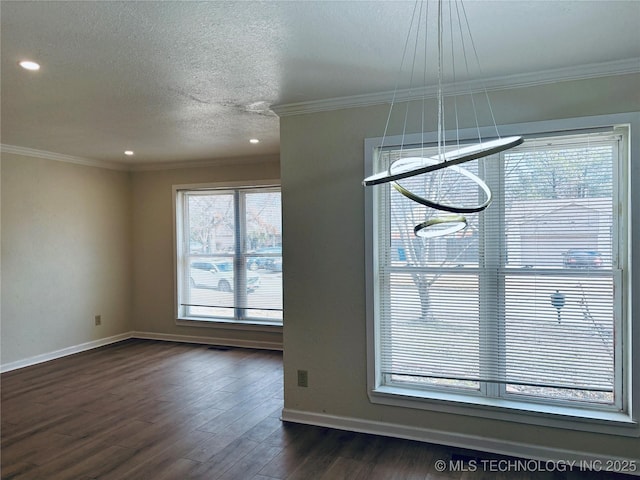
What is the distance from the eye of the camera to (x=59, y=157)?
549 cm

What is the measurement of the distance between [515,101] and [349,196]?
1276mm

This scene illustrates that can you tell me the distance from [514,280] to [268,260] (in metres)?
3.54

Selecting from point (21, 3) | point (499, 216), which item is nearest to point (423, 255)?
point (499, 216)

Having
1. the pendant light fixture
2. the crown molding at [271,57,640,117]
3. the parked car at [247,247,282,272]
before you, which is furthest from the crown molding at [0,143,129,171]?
the pendant light fixture

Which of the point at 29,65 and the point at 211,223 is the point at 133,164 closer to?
the point at 211,223

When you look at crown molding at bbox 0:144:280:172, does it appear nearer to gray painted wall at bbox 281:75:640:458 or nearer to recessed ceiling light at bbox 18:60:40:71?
gray painted wall at bbox 281:75:640:458

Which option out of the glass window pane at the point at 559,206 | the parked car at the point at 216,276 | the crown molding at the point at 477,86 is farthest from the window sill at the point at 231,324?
the glass window pane at the point at 559,206

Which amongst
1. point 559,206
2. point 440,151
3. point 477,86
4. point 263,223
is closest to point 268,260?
point 263,223

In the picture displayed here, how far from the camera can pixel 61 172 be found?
5.55 metres

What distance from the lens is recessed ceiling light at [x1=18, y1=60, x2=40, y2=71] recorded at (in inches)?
102

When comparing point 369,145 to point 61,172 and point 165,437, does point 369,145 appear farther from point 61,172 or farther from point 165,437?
point 61,172

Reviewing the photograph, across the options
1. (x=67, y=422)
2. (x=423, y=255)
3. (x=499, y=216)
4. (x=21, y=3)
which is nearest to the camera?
(x=21, y=3)

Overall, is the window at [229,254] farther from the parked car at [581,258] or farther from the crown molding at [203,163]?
the parked car at [581,258]

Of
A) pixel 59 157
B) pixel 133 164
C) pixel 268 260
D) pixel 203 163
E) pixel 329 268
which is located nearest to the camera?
pixel 329 268
